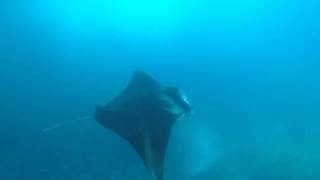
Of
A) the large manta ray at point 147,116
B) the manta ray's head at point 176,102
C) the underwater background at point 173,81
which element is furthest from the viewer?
the underwater background at point 173,81

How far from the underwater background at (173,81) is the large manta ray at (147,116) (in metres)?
4.28

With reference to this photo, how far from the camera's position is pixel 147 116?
3.51 m

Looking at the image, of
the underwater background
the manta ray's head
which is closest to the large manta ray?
the manta ray's head

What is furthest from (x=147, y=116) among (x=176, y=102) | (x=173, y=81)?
(x=173, y=81)

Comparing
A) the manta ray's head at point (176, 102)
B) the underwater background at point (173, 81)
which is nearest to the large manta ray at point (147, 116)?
the manta ray's head at point (176, 102)

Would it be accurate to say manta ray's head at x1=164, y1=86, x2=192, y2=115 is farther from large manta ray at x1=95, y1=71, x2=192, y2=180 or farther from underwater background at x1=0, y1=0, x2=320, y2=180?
underwater background at x1=0, y1=0, x2=320, y2=180

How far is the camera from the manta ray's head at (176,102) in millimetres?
3592

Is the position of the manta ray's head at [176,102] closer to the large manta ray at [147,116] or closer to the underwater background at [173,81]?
the large manta ray at [147,116]

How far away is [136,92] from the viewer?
375cm

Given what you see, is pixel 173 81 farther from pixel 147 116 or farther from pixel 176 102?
pixel 147 116

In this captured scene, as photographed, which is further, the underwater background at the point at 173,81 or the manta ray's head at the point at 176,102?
the underwater background at the point at 173,81

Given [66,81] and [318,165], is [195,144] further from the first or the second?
[66,81]

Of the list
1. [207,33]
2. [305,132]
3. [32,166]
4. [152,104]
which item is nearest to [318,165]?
[305,132]

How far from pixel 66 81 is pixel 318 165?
6.14 meters
